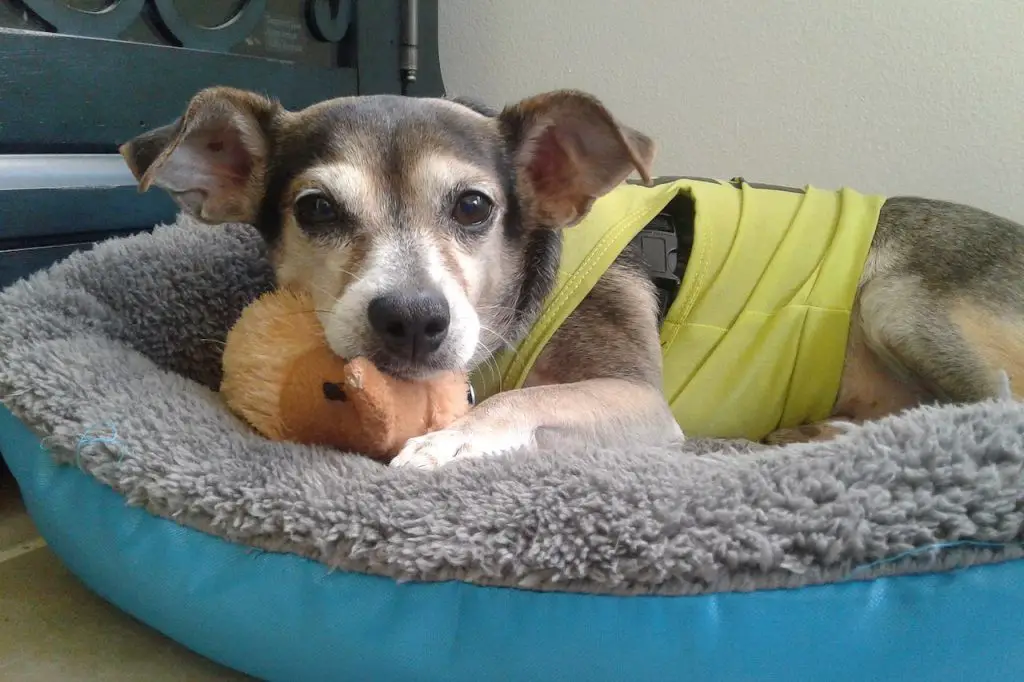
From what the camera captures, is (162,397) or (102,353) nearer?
(162,397)

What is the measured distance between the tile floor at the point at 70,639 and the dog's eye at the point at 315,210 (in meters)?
0.88

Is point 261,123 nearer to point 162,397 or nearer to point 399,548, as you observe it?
point 162,397

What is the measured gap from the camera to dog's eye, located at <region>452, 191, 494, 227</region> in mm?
1678

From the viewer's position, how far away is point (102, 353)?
5.42 ft

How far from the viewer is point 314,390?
1422 mm

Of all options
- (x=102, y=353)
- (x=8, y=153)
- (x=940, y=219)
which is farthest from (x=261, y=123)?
(x=940, y=219)

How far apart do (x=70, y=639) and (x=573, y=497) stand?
1008 millimetres

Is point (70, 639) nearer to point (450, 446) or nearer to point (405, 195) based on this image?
point (450, 446)

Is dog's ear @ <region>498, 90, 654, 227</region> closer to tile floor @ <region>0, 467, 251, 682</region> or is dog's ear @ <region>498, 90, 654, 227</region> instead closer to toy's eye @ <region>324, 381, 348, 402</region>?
toy's eye @ <region>324, 381, 348, 402</region>

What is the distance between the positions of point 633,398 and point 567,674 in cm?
79

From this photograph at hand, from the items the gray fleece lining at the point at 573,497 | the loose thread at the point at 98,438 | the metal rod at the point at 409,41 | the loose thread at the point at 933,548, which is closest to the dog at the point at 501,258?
the gray fleece lining at the point at 573,497

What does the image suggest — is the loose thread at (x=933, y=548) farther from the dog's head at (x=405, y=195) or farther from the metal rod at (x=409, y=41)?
the metal rod at (x=409, y=41)

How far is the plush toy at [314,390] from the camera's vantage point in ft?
4.51

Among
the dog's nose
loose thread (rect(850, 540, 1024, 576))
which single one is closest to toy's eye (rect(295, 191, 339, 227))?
the dog's nose
